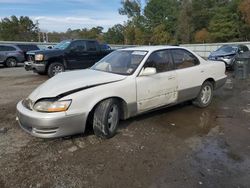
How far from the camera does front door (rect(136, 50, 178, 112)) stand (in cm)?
500

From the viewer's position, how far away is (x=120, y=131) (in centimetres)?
498

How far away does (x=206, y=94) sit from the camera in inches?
264

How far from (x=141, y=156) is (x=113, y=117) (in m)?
0.94

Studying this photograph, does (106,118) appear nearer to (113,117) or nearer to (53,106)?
(113,117)

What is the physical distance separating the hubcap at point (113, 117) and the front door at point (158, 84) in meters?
0.50

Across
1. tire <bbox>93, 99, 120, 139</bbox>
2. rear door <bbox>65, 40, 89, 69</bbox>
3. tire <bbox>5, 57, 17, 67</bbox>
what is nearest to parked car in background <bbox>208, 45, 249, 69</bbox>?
rear door <bbox>65, 40, 89, 69</bbox>

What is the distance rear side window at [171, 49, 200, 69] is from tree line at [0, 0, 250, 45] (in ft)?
130

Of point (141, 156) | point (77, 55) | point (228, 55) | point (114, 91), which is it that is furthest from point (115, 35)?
point (141, 156)

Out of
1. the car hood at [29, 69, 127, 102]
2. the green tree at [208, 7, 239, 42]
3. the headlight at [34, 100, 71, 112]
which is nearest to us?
the headlight at [34, 100, 71, 112]

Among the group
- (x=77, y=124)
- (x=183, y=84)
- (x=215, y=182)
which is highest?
(x=183, y=84)

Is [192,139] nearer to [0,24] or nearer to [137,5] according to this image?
[0,24]

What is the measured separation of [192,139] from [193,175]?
1.25 meters

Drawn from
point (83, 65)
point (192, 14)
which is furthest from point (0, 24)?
point (83, 65)

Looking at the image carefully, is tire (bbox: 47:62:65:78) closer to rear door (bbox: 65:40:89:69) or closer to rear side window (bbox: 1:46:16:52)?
rear door (bbox: 65:40:89:69)
